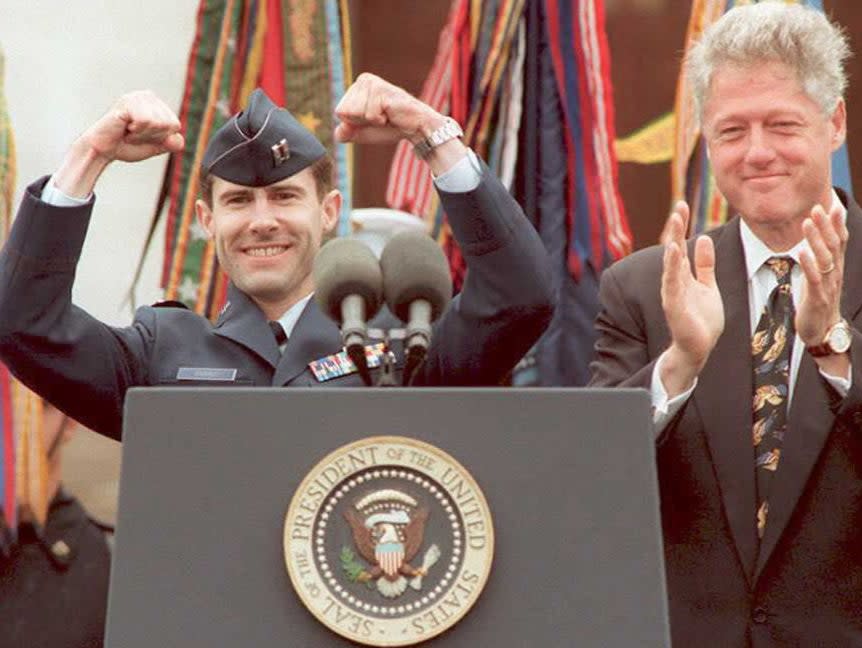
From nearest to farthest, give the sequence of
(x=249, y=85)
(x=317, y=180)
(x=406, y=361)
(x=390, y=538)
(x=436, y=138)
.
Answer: (x=390, y=538)
(x=406, y=361)
(x=436, y=138)
(x=317, y=180)
(x=249, y=85)

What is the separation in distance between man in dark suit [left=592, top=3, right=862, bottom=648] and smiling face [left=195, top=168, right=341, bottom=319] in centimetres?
58

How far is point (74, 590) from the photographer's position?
4801 mm

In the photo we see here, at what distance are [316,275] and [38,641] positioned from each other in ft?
8.12

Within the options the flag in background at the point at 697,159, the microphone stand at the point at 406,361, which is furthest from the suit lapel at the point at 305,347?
the flag in background at the point at 697,159

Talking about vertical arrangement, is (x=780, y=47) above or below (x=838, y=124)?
above

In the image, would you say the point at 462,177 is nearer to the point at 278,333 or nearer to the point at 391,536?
the point at 278,333

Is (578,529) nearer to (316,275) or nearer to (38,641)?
(316,275)

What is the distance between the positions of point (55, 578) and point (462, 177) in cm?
224

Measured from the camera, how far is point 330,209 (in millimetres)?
3564

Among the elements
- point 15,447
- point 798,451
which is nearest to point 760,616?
point 798,451

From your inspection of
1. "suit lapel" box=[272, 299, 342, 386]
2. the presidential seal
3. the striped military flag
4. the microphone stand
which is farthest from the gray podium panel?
the striped military flag

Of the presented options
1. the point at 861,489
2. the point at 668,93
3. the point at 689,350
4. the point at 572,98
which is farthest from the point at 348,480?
the point at 668,93

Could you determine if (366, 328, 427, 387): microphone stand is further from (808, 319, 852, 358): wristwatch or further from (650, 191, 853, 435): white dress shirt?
(808, 319, 852, 358): wristwatch

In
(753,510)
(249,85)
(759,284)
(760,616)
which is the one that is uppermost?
(249,85)
